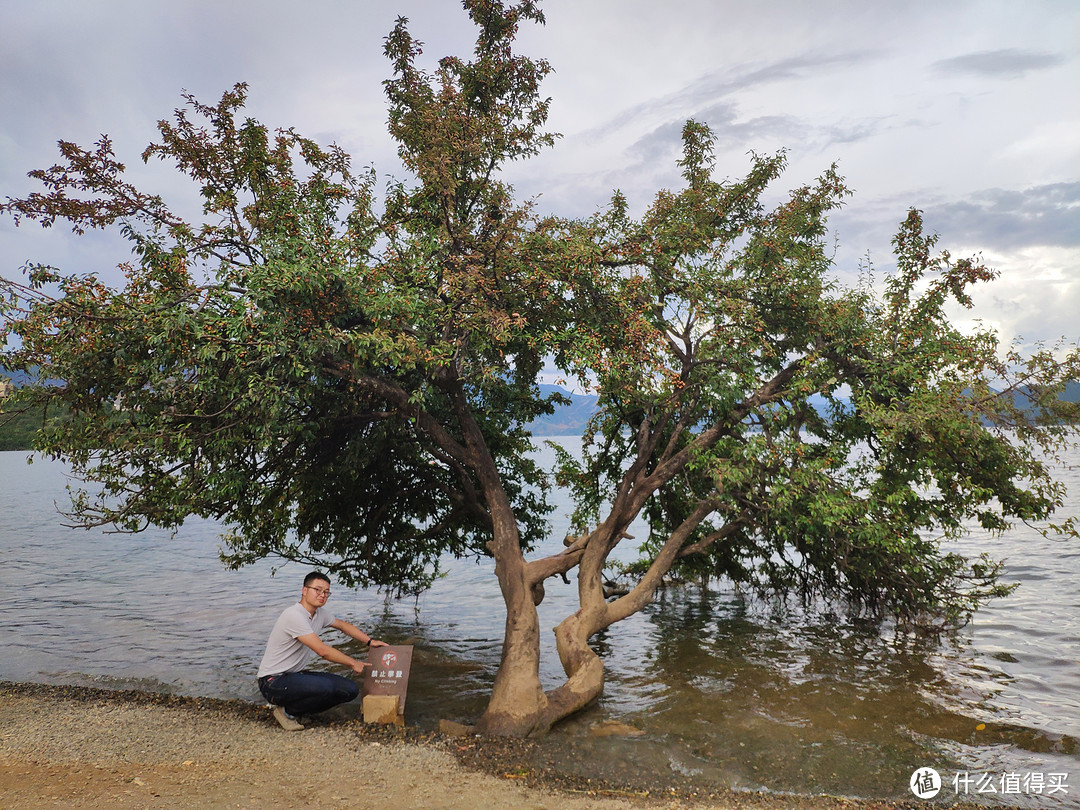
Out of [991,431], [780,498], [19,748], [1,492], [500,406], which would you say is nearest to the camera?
[19,748]

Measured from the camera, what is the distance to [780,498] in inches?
437

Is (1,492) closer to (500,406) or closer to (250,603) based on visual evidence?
(250,603)

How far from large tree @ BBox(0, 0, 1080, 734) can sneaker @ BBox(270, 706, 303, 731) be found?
2547mm

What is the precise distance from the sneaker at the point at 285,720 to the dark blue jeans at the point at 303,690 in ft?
0.20

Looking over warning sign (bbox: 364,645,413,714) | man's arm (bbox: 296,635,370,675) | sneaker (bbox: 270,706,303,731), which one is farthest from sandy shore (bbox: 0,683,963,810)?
A: man's arm (bbox: 296,635,370,675)

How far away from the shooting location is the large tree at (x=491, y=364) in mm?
9430

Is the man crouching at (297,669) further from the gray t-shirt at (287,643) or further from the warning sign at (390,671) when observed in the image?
the warning sign at (390,671)

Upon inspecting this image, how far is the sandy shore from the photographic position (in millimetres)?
7105

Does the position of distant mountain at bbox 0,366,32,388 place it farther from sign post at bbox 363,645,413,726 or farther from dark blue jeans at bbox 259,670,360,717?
sign post at bbox 363,645,413,726

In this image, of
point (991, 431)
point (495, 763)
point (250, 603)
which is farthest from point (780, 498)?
point (250, 603)

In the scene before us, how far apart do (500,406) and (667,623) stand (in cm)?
859
